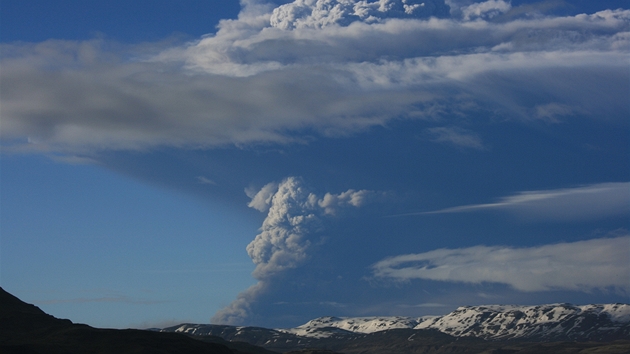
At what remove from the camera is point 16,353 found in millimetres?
179875

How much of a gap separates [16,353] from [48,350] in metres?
19.0

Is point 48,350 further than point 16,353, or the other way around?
point 48,350

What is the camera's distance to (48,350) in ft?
651
